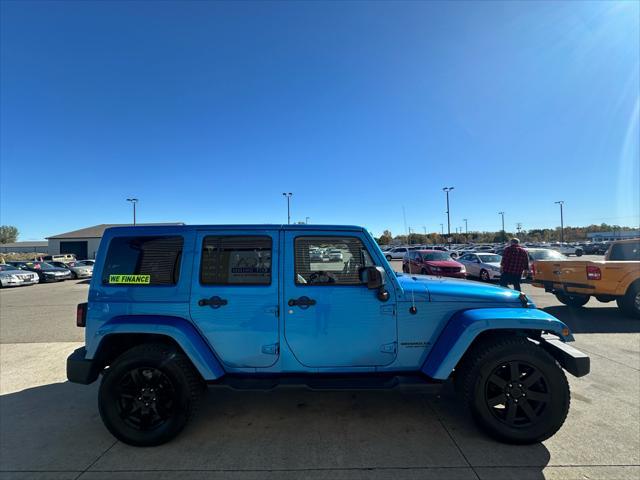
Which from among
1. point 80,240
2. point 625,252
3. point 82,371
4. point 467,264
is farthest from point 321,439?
point 80,240

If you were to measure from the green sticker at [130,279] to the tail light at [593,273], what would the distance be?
8829 mm

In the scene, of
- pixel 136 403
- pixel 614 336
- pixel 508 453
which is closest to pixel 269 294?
pixel 136 403

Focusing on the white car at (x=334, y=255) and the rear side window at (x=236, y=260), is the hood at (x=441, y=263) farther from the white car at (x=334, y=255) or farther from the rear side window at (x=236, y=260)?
the rear side window at (x=236, y=260)

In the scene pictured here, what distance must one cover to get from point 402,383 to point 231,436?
1.62 metres

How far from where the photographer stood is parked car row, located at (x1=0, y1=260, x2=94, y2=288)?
17.6 metres

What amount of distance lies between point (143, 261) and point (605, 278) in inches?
357

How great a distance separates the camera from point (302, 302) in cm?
290

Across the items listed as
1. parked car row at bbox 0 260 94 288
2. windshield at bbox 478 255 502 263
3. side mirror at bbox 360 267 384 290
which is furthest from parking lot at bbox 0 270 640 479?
parked car row at bbox 0 260 94 288

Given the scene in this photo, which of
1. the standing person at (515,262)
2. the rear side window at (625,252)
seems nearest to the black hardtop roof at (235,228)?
the standing person at (515,262)

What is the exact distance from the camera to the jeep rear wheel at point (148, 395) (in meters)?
2.82

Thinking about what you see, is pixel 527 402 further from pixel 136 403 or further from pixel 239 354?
pixel 136 403

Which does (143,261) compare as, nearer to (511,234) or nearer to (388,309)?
(388,309)

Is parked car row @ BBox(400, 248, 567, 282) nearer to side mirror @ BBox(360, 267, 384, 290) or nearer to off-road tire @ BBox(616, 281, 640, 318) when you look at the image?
off-road tire @ BBox(616, 281, 640, 318)

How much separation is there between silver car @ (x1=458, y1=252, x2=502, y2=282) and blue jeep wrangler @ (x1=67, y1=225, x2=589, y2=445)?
44.7 feet
